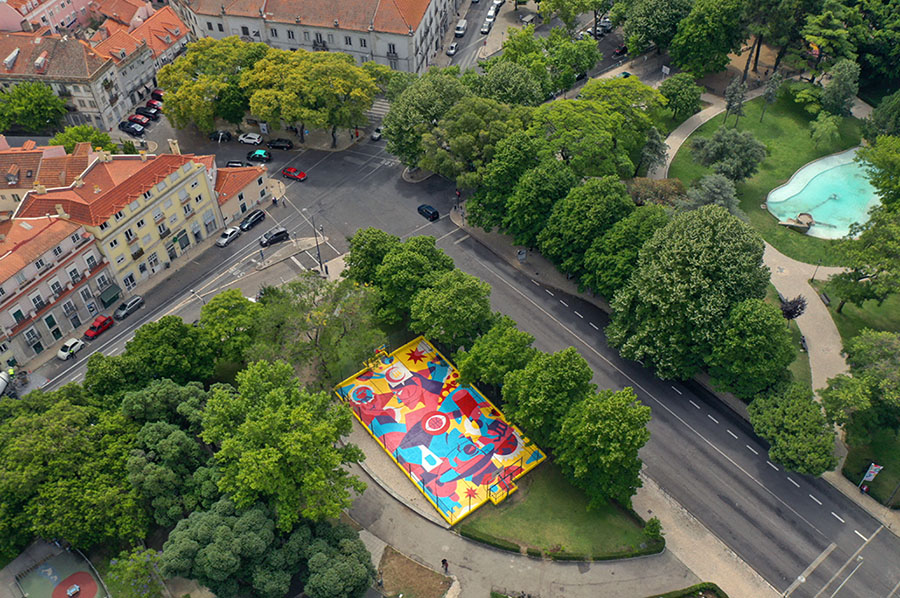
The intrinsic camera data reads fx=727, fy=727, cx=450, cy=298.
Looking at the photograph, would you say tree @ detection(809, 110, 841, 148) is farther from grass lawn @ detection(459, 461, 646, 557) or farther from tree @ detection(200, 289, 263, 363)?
tree @ detection(200, 289, 263, 363)

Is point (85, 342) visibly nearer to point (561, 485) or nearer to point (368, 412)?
point (368, 412)

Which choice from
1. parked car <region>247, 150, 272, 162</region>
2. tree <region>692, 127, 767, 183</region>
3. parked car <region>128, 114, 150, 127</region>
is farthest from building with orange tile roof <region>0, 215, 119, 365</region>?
tree <region>692, 127, 767, 183</region>

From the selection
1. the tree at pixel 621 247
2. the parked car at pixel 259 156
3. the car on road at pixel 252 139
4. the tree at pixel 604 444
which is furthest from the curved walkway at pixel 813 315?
the car on road at pixel 252 139

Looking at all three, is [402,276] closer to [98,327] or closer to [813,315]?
[98,327]

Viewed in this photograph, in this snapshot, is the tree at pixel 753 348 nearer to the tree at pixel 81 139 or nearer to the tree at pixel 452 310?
the tree at pixel 452 310

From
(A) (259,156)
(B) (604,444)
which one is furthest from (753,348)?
(A) (259,156)

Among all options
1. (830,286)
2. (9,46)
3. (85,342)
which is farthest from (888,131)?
(9,46)
